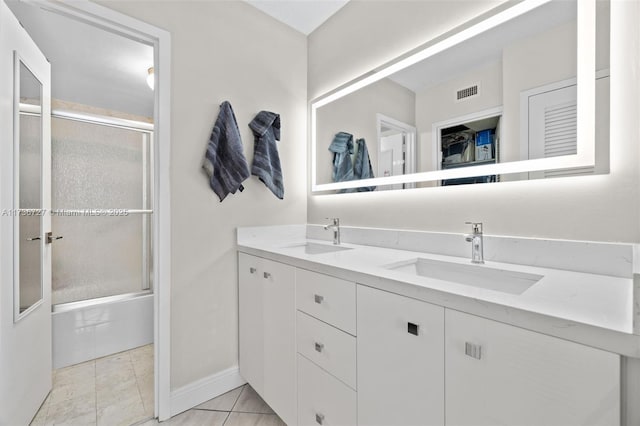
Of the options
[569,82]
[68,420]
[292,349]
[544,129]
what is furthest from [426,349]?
[68,420]

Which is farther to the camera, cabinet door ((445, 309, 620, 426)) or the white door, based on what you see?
the white door

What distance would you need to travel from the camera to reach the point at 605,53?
940 millimetres

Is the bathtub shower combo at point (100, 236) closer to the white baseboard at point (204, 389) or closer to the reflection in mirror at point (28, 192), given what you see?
the reflection in mirror at point (28, 192)

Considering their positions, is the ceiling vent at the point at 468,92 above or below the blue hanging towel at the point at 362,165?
above

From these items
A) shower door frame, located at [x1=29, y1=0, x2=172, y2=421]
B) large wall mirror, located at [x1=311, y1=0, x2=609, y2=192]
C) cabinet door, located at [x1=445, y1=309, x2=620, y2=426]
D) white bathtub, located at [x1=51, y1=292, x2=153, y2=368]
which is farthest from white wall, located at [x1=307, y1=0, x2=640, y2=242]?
white bathtub, located at [x1=51, y1=292, x2=153, y2=368]

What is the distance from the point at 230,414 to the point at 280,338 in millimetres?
582

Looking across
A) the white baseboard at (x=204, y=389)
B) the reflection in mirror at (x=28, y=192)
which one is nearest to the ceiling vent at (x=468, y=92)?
the white baseboard at (x=204, y=389)

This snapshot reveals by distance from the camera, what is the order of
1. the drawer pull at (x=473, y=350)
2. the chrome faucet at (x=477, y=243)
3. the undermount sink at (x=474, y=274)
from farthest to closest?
the chrome faucet at (x=477, y=243) < the undermount sink at (x=474, y=274) < the drawer pull at (x=473, y=350)

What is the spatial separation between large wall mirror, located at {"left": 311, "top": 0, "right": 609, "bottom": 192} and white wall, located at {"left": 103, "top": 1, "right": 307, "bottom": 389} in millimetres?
667

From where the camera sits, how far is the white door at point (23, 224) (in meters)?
1.18

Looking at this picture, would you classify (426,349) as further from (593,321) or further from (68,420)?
(68,420)

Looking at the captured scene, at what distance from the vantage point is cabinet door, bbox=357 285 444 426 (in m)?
0.77

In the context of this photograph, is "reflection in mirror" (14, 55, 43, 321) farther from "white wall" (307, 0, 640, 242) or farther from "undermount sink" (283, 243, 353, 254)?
"white wall" (307, 0, 640, 242)

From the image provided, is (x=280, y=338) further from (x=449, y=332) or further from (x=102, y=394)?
(x=102, y=394)
